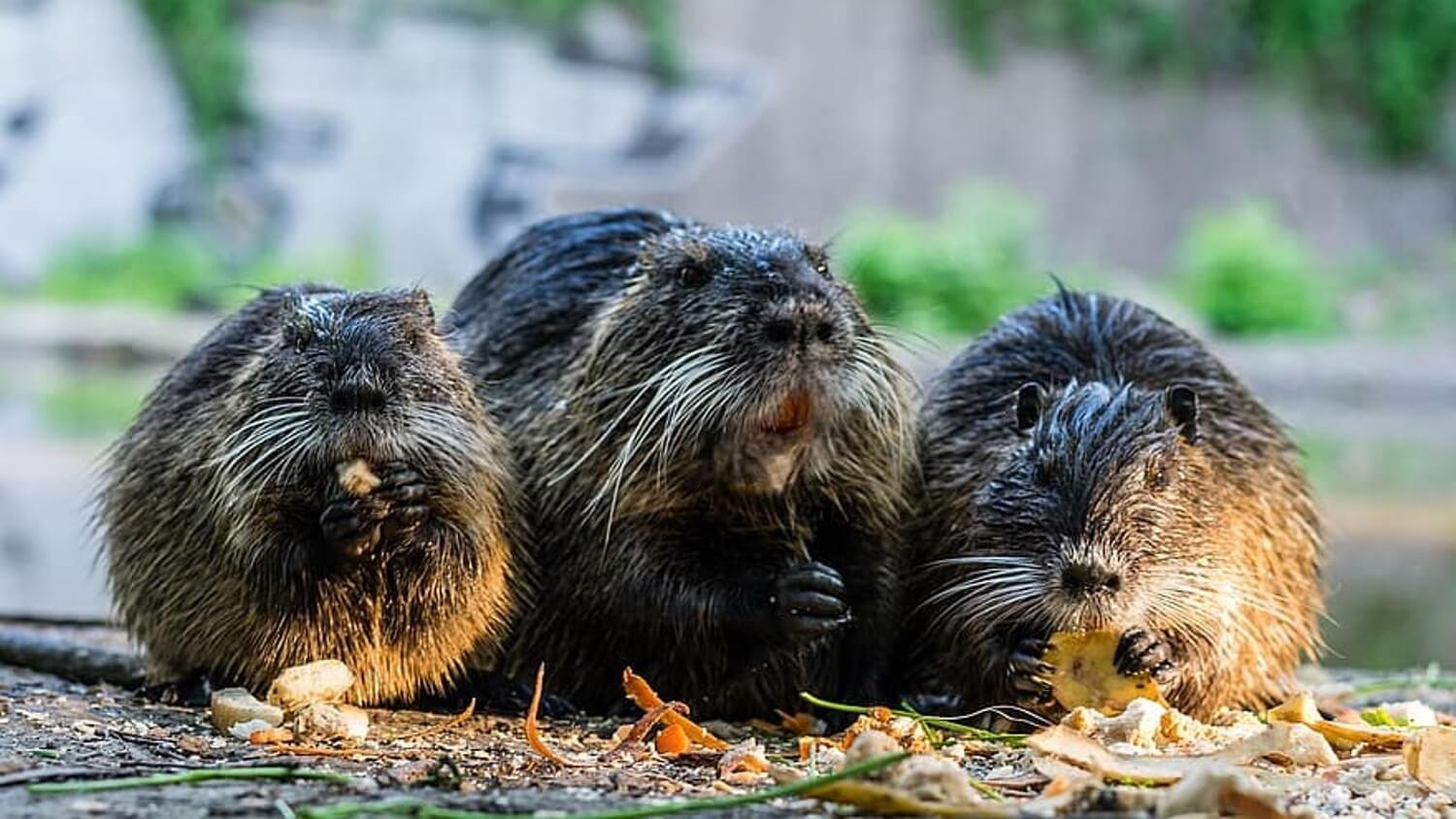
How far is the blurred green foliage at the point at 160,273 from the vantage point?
56.6 feet

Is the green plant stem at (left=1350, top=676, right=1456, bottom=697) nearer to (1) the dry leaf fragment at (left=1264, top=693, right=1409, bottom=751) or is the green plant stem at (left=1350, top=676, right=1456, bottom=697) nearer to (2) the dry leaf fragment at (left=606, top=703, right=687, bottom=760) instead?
(1) the dry leaf fragment at (left=1264, top=693, right=1409, bottom=751)

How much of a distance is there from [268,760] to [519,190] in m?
17.3

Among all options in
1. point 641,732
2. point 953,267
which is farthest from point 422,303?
point 953,267

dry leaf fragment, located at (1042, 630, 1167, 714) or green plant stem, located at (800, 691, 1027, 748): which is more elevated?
dry leaf fragment, located at (1042, 630, 1167, 714)

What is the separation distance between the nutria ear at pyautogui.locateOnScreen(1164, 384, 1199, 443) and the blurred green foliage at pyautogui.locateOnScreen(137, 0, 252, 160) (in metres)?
16.9

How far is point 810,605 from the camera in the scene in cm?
370

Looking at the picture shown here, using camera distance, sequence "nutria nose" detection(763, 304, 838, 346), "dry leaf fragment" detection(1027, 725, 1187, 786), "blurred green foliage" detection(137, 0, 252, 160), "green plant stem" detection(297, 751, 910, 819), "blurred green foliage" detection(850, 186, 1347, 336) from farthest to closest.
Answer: "blurred green foliage" detection(137, 0, 252, 160) → "blurred green foliage" detection(850, 186, 1347, 336) → "nutria nose" detection(763, 304, 838, 346) → "dry leaf fragment" detection(1027, 725, 1187, 786) → "green plant stem" detection(297, 751, 910, 819)

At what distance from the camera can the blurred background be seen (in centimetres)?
1875

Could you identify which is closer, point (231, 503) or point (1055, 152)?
point (231, 503)

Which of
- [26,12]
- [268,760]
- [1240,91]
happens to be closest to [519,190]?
[26,12]

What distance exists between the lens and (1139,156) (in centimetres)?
2045

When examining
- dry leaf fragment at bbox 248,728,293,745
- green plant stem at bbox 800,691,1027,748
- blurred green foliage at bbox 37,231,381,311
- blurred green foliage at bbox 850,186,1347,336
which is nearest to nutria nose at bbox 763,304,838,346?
green plant stem at bbox 800,691,1027,748

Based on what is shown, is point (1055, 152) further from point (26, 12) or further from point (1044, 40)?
point (26, 12)

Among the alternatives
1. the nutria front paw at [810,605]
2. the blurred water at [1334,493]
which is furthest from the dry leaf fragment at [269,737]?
the blurred water at [1334,493]
